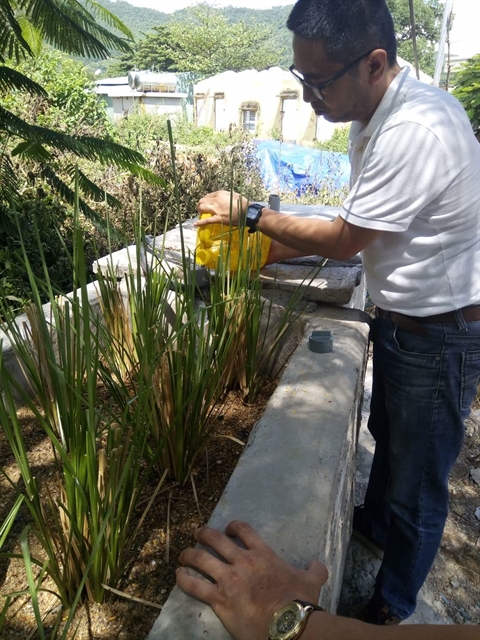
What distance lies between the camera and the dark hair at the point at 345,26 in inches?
56.0

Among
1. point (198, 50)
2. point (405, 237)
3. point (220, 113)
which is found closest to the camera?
point (405, 237)

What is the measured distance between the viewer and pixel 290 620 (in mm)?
887

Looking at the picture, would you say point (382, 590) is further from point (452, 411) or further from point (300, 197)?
point (300, 197)

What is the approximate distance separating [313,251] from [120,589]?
113cm

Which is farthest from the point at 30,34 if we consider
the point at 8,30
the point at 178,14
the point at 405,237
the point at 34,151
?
the point at 178,14

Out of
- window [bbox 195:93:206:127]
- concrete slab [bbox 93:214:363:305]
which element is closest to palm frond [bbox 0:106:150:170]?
concrete slab [bbox 93:214:363:305]

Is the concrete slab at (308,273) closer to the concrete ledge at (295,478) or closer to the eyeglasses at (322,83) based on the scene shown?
the concrete ledge at (295,478)

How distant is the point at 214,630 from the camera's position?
35.5 inches

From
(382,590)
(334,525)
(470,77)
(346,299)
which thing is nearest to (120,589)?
(334,525)

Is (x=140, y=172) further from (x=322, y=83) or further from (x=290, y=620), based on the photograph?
(x=290, y=620)

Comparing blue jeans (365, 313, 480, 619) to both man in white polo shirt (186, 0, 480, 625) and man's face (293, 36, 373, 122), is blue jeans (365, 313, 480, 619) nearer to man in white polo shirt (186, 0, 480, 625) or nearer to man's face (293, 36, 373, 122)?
man in white polo shirt (186, 0, 480, 625)

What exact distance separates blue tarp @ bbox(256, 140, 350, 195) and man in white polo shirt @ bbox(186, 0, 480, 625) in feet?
21.9

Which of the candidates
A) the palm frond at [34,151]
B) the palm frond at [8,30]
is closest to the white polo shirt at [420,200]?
the palm frond at [34,151]

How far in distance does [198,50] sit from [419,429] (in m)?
54.5
